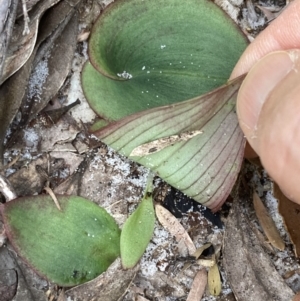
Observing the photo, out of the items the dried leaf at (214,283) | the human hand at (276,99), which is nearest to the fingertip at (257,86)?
the human hand at (276,99)

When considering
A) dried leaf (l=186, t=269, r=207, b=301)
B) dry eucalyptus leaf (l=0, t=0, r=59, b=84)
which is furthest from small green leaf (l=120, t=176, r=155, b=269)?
dry eucalyptus leaf (l=0, t=0, r=59, b=84)

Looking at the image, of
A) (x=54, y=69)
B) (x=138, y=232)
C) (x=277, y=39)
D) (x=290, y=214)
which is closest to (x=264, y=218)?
(x=290, y=214)

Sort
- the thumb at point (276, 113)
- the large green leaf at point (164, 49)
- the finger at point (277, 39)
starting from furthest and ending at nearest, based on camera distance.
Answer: the large green leaf at point (164, 49) < the finger at point (277, 39) < the thumb at point (276, 113)

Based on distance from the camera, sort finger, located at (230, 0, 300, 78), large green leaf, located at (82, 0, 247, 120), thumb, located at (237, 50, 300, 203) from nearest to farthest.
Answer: thumb, located at (237, 50, 300, 203)
finger, located at (230, 0, 300, 78)
large green leaf, located at (82, 0, 247, 120)

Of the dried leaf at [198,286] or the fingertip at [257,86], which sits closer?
the fingertip at [257,86]

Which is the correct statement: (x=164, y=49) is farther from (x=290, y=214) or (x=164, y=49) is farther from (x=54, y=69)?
(x=290, y=214)

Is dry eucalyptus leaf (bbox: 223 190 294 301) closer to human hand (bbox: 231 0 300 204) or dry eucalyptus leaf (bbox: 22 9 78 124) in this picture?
human hand (bbox: 231 0 300 204)

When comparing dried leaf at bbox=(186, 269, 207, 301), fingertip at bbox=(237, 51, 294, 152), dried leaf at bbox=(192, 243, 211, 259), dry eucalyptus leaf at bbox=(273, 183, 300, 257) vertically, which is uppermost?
fingertip at bbox=(237, 51, 294, 152)

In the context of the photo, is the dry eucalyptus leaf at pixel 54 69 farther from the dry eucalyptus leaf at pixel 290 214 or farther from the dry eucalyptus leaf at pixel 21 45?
the dry eucalyptus leaf at pixel 290 214
